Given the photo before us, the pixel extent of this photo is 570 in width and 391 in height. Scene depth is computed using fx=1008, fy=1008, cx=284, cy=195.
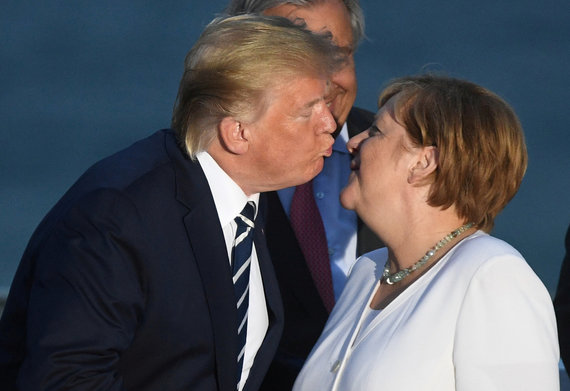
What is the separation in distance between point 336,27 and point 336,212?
1.66ft

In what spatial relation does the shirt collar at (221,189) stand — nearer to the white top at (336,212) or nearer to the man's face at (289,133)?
the man's face at (289,133)

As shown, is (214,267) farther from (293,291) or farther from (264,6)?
(264,6)

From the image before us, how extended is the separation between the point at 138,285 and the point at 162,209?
16cm

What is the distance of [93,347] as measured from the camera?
1783 millimetres

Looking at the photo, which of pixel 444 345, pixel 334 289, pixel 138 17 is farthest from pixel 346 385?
pixel 138 17

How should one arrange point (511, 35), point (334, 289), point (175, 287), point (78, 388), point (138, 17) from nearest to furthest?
point (78, 388)
point (175, 287)
point (334, 289)
point (511, 35)
point (138, 17)

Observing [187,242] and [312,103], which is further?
[312,103]

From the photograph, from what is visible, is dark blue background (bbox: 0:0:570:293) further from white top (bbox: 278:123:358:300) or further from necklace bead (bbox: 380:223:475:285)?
necklace bead (bbox: 380:223:475:285)

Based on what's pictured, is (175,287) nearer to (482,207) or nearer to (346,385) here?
(346,385)

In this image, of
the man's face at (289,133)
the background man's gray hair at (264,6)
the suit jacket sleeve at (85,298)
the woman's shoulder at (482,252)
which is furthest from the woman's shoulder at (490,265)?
the background man's gray hair at (264,6)

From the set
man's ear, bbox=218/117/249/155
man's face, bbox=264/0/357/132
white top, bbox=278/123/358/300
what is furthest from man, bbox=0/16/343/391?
man's face, bbox=264/0/357/132

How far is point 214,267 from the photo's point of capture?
1.96 m

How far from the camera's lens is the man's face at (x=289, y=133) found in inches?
81.8

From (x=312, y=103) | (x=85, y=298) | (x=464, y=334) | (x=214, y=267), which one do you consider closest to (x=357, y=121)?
(x=312, y=103)
